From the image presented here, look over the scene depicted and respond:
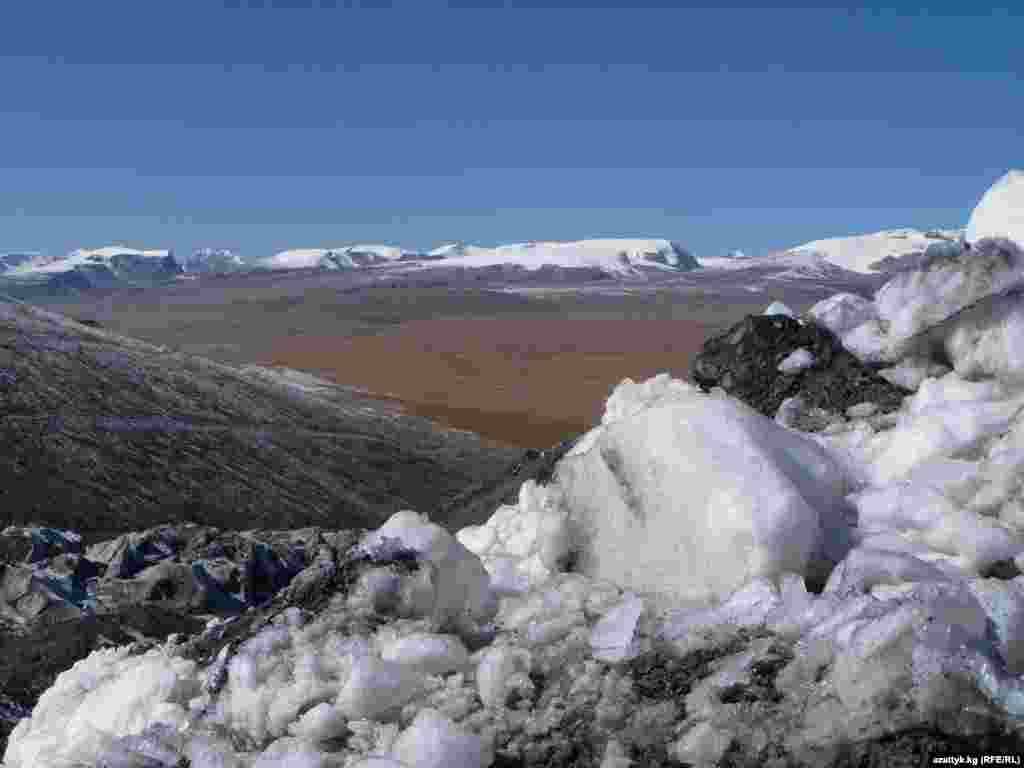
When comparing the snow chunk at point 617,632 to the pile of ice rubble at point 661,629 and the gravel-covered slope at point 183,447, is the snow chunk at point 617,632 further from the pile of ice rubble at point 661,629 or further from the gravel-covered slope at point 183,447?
the gravel-covered slope at point 183,447

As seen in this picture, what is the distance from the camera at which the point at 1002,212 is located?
9172 mm

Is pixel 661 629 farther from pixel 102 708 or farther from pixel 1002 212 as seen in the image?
pixel 1002 212

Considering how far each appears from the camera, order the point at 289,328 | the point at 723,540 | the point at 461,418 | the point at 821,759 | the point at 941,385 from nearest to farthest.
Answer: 1. the point at 821,759
2. the point at 723,540
3. the point at 941,385
4. the point at 461,418
5. the point at 289,328

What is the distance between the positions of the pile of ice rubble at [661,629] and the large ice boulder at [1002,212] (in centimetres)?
279

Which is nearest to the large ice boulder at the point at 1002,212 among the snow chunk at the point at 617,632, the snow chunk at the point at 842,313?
the snow chunk at the point at 842,313

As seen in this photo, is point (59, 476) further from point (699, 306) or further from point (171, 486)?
point (699, 306)

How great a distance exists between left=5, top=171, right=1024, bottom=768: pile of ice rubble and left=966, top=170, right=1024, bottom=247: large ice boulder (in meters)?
2.79

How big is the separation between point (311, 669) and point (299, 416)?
40339mm

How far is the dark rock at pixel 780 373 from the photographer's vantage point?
7.49 metres

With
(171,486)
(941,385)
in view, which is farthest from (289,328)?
(941,385)

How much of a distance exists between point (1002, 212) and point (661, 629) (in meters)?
6.25

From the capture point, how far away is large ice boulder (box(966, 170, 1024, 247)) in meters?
8.97

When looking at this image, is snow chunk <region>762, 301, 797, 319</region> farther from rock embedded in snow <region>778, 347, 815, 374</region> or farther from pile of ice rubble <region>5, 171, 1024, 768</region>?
pile of ice rubble <region>5, 171, 1024, 768</region>

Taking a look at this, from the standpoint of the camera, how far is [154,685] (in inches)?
208
